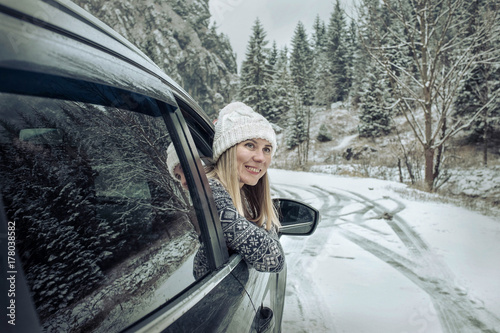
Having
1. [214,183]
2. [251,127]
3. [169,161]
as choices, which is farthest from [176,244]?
[251,127]

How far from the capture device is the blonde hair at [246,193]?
1440 millimetres

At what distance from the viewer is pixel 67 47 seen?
49 cm

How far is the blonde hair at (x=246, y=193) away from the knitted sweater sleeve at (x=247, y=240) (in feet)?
0.74

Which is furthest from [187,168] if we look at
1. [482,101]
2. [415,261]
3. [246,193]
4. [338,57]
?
[338,57]

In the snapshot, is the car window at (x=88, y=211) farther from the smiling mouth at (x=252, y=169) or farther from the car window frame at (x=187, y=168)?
the smiling mouth at (x=252, y=169)

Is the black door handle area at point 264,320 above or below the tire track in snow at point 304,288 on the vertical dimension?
above

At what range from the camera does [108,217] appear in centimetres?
61

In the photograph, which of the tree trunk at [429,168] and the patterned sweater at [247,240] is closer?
the patterned sweater at [247,240]

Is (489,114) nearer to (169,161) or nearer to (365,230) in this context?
(365,230)

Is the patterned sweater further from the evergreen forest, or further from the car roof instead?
the evergreen forest

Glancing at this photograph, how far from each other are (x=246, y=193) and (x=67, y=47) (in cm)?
137

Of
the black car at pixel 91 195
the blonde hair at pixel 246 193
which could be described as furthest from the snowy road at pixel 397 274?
the black car at pixel 91 195

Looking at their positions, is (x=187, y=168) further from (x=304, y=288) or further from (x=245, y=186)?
(x=304, y=288)

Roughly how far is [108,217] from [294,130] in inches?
1162
